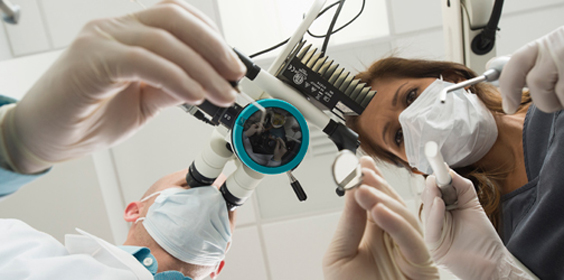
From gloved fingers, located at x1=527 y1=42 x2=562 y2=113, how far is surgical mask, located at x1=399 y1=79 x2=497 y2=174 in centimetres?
34

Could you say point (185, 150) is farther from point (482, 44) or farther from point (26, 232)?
point (482, 44)

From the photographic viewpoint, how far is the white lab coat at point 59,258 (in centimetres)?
85

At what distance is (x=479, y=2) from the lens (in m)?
1.08

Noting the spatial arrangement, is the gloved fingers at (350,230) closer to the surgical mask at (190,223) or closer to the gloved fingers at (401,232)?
the gloved fingers at (401,232)

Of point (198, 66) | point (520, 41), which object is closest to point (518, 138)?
point (520, 41)

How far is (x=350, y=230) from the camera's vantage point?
21.6 inches

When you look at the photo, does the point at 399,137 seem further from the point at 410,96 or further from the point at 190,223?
the point at 190,223

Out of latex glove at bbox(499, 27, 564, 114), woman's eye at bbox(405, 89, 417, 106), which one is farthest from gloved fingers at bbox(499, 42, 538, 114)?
woman's eye at bbox(405, 89, 417, 106)

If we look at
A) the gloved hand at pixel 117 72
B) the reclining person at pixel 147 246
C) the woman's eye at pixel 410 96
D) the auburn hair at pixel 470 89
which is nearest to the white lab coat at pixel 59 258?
the reclining person at pixel 147 246

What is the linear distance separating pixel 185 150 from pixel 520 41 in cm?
187

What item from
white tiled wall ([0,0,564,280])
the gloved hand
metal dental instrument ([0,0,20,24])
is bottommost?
white tiled wall ([0,0,564,280])

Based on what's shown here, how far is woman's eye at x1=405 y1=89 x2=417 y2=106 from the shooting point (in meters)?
1.12

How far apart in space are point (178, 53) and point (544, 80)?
647 millimetres

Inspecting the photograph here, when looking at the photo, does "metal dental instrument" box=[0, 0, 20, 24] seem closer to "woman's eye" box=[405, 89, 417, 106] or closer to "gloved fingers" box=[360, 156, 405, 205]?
"gloved fingers" box=[360, 156, 405, 205]
